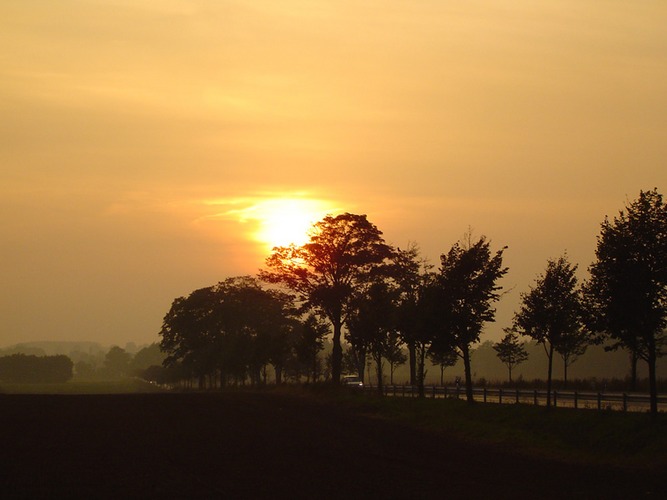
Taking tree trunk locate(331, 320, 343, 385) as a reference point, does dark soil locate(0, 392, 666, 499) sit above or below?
below

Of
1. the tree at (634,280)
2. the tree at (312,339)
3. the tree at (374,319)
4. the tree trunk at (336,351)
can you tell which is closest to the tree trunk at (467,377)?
the tree at (634,280)

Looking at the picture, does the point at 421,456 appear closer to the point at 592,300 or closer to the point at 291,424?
the point at 592,300

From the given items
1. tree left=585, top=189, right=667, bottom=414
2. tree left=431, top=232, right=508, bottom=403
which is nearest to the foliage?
tree left=431, top=232, right=508, bottom=403

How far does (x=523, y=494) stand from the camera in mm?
24078

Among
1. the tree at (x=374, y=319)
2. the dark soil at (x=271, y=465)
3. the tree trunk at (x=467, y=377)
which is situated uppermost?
the tree at (x=374, y=319)

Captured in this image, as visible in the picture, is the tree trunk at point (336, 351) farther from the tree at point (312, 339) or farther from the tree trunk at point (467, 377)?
the tree trunk at point (467, 377)

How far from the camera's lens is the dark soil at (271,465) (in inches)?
953

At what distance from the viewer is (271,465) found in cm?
2991

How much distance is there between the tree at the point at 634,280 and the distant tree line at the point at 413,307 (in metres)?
0.04

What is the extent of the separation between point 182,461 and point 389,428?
17.5 metres

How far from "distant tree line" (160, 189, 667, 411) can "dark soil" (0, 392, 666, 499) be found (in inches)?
313

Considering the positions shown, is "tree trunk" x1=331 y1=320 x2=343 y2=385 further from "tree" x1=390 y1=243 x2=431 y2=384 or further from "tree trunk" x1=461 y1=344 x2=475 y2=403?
"tree trunk" x1=461 y1=344 x2=475 y2=403

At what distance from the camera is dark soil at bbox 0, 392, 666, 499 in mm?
24219

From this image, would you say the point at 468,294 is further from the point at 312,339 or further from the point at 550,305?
the point at 312,339
